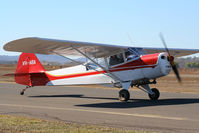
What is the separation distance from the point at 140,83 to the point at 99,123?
6.34m

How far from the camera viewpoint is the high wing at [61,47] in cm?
1264

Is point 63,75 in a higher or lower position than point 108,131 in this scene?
higher

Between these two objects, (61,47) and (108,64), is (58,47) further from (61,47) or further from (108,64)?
(108,64)

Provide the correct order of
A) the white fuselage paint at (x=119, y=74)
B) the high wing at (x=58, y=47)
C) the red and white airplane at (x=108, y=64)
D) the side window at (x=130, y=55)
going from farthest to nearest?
the side window at (x=130, y=55) → the white fuselage paint at (x=119, y=74) → the red and white airplane at (x=108, y=64) → the high wing at (x=58, y=47)

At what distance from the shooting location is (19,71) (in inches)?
746

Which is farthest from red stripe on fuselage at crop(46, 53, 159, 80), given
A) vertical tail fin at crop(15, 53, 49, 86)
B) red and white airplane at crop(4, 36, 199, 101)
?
vertical tail fin at crop(15, 53, 49, 86)

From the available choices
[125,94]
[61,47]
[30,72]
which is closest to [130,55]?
[125,94]

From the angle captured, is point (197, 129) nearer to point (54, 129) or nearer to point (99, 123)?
point (99, 123)

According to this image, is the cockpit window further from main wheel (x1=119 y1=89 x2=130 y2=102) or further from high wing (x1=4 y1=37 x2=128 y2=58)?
main wheel (x1=119 y1=89 x2=130 y2=102)

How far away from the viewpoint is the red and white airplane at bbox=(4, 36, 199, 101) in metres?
13.8

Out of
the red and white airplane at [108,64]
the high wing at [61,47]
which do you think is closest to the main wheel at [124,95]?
the red and white airplane at [108,64]

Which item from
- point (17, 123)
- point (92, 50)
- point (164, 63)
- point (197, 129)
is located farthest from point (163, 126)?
point (92, 50)

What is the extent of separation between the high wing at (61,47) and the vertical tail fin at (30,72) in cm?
281

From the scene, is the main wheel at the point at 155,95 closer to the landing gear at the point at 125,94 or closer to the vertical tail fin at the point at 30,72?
the landing gear at the point at 125,94
